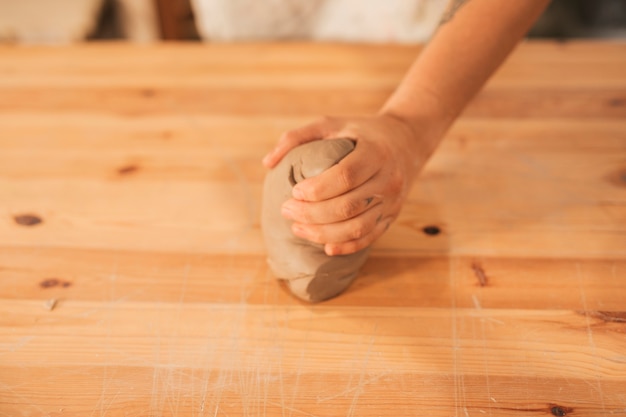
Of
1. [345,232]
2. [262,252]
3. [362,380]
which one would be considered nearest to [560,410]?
[362,380]

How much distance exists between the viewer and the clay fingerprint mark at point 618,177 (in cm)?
98

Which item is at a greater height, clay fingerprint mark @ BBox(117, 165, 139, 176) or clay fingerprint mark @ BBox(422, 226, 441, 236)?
clay fingerprint mark @ BBox(117, 165, 139, 176)

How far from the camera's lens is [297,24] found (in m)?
1.49

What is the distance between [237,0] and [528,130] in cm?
83

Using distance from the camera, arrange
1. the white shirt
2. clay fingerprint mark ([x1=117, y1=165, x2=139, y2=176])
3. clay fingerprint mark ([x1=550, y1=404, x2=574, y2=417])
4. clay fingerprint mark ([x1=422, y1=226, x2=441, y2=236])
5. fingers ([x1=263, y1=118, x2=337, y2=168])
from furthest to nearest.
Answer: the white shirt < clay fingerprint mark ([x1=117, y1=165, x2=139, y2=176]) < clay fingerprint mark ([x1=422, y1=226, x2=441, y2=236]) < fingers ([x1=263, y1=118, x2=337, y2=168]) < clay fingerprint mark ([x1=550, y1=404, x2=574, y2=417])

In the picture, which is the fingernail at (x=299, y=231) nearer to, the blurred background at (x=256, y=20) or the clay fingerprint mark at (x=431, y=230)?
the clay fingerprint mark at (x=431, y=230)

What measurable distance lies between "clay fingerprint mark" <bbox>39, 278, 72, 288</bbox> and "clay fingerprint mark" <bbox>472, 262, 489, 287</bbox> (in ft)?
2.11

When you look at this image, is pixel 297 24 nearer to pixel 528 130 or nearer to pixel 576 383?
pixel 528 130

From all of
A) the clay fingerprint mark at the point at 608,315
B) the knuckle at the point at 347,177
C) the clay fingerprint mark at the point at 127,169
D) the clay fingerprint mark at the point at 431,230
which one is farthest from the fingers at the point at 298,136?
the clay fingerprint mark at the point at 608,315

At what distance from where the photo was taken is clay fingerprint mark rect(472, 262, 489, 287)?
0.83 m

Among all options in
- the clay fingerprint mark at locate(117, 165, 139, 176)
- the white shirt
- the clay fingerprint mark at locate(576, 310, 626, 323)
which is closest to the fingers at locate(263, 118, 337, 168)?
the clay fingerprint mark at locate(117, 165, 139, 176)

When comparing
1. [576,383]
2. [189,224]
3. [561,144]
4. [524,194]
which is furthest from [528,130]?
[189,224]

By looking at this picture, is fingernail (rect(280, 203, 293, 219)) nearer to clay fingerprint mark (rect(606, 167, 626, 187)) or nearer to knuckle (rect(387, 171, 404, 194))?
knuckle (rect(387, 171, 404, 194))

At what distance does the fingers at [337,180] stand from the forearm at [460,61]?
17 cm
